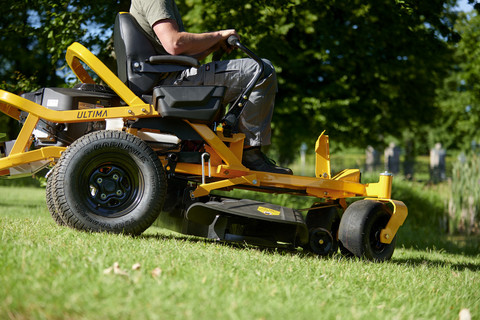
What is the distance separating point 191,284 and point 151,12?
241 centimetres

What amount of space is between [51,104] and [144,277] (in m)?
2.16

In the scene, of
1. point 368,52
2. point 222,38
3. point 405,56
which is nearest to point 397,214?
point 222,38

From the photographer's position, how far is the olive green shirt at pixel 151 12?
392cm

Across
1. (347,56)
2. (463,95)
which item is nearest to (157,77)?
(347,56)

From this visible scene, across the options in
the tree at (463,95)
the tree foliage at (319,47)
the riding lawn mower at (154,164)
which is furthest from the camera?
the tree at (463,95)

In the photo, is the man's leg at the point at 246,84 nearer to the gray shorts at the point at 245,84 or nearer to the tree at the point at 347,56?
the gray shorts at the point at 245,84

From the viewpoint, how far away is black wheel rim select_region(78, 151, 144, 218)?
3.68 meters

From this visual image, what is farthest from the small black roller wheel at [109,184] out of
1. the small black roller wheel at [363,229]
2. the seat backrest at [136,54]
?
the small black roller wheel at [363,229]

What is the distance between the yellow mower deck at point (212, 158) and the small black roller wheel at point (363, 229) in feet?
0.36

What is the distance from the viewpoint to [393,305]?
2.63 metres

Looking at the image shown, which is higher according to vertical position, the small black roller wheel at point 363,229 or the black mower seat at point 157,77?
the black mower seat at point 157,77

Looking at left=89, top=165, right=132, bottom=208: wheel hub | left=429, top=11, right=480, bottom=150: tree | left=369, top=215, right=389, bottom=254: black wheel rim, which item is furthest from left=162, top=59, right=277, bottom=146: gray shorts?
left=429, top=11, right=480, bottom=150: tree

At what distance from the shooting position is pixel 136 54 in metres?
3.99

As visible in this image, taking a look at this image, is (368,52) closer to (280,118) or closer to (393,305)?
(280,118)
